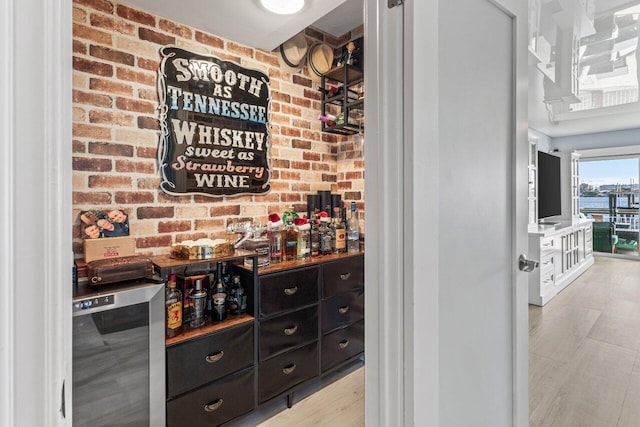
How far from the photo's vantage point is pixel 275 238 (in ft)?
6.92

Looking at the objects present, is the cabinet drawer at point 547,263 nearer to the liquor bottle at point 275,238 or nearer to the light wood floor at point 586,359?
the light wood floor at point 586,359

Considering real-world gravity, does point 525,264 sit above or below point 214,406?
above

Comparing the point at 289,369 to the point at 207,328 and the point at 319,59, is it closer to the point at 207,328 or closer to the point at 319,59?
the point at 207,328

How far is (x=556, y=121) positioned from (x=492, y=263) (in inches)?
216

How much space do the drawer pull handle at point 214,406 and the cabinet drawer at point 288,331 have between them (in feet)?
0.95

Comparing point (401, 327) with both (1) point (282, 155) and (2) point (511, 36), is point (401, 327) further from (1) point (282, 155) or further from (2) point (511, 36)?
(1) point (282, 155)

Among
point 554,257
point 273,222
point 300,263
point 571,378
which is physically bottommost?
point 571,378

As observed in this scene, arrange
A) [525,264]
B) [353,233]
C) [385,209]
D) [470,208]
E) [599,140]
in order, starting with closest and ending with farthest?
1. [385,209]
2. [470,208]
3. [525,264]
4. [353,233]
5. [599,140]

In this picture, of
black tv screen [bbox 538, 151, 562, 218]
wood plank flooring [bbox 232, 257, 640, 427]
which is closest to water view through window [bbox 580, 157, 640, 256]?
black tv screen [bbox 538, 151, 562, 218]

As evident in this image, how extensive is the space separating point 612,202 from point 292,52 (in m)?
7.38

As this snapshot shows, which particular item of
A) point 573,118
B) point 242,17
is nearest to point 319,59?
point 242,17

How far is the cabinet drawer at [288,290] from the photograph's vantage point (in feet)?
6.04

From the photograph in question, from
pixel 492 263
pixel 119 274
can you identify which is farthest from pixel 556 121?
pixel 119 274

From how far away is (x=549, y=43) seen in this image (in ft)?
8.39
